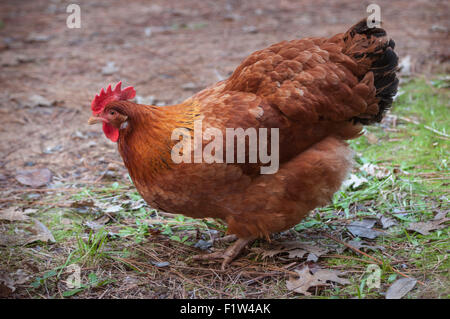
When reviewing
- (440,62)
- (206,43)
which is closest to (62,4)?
(206,43)

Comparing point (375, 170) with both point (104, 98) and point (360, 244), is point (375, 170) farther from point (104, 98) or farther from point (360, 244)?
point (104, 98)

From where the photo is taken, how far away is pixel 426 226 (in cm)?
316

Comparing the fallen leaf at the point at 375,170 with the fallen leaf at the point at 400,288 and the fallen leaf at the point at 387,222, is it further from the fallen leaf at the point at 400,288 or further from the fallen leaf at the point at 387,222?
the fallen leaf at the point at 400,288

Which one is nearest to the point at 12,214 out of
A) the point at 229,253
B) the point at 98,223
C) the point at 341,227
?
the point at 98,223

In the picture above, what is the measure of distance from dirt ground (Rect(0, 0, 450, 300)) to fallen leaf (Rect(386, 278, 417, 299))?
2.87m

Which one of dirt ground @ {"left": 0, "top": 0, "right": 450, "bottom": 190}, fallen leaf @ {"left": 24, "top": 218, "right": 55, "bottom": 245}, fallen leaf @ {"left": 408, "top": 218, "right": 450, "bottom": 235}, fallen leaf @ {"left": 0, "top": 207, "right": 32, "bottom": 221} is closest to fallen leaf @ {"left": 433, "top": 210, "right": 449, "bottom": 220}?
fallen leaf @ {"left": 408, "top": 218, "right": 450, "bottom": 235}

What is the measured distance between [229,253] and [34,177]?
2479mm

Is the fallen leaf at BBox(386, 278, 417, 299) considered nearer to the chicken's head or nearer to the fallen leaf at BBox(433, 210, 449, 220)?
the fallen leaf at BBox(433, 210, 449, 220)

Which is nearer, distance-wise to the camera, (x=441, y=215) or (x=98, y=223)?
(x=441, y=215)

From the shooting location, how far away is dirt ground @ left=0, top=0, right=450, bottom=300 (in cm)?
492

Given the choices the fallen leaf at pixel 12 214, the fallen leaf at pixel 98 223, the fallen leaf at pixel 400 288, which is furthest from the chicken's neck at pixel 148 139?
the fallen leaf at pixel 400 288

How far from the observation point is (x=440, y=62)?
607cm

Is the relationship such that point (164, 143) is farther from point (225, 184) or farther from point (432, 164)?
point (432, 164)
